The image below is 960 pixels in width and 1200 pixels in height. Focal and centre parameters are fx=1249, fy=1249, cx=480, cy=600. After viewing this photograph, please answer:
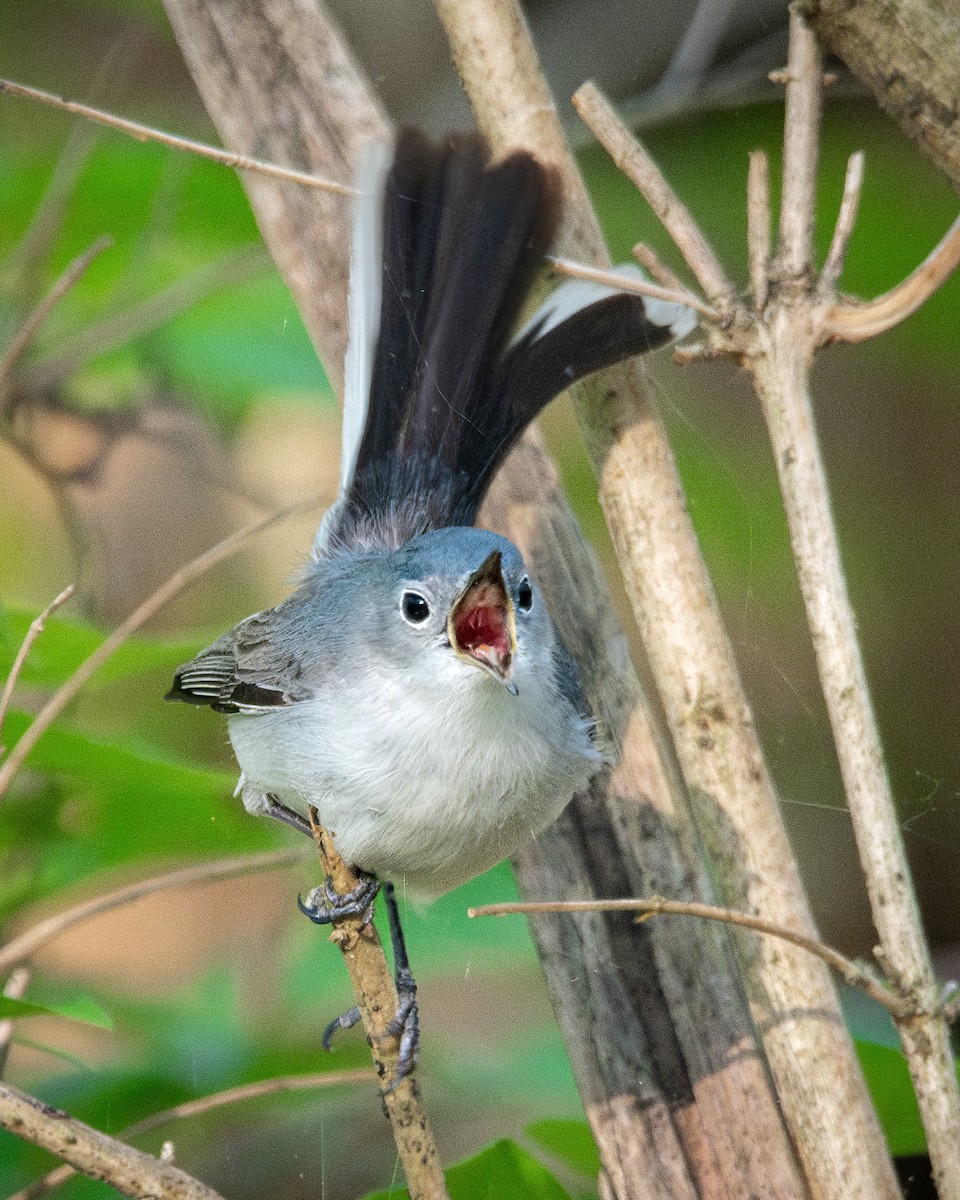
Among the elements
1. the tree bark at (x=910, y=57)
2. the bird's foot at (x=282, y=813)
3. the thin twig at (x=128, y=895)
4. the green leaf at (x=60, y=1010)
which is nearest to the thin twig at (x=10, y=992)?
the thin twig at (x=128, y=895)

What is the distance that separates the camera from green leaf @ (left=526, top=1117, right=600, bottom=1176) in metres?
1.09

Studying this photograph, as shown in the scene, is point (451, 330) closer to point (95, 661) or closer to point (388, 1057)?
point (95, 661)

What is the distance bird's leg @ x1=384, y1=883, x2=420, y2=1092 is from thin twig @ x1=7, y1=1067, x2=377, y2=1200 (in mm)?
69

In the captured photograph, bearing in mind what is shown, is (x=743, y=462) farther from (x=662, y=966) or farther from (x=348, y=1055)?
(x=348, y=1055)

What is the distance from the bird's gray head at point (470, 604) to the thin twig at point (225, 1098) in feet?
1.37

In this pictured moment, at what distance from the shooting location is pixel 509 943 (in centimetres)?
127

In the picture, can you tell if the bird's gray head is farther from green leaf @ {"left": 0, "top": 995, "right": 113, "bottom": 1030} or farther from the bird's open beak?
green leaf @ {"left": 0, "top": 995, "right": 113, "bottom": 1030}

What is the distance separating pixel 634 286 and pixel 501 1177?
2.31ft

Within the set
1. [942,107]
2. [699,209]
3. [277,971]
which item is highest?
[699,209]

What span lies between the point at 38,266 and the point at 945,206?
1073 mm

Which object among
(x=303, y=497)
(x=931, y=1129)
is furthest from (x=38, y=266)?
(x=931, y=1129)

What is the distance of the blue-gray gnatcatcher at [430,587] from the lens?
915 mm

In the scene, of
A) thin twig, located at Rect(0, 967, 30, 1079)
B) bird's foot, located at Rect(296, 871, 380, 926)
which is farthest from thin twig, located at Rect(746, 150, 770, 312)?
thin twig, located at Rect(0, 967, 30, 1079)

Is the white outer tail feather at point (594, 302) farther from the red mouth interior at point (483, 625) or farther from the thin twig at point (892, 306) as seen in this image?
the red mouth interior at point (483, 625)
